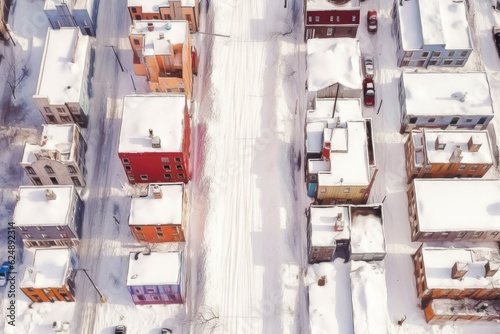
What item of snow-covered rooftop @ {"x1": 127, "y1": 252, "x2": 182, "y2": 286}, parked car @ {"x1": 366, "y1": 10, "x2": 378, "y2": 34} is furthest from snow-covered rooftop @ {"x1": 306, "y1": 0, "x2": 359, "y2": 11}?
snow-covered rooftop @ {"x1": 127, "y1": 252, "x2": 182, "y2": 286}

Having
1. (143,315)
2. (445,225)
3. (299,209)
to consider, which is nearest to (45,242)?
(143,315)

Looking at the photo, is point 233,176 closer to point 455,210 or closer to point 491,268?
point 455,210

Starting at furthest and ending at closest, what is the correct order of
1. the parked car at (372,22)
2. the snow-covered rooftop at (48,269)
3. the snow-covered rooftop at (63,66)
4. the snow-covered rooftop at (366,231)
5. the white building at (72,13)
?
the parked car at (372,22) → the white building at (72,13) → the snow-covered rooftop at (63,66) → the snow-covered rooftop at (366,231) → the snow-covered rooftop at (48,269)

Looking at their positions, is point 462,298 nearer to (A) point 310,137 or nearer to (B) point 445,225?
(B) point 445,225

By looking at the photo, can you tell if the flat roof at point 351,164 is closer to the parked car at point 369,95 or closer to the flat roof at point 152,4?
the parked car at point 369,95

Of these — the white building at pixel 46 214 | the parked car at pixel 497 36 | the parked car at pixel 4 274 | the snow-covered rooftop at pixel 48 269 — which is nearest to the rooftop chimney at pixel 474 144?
the parked car at pixel 497 36

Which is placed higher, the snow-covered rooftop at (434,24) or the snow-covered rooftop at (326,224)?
the snow-covered rooftop at (434,24)
